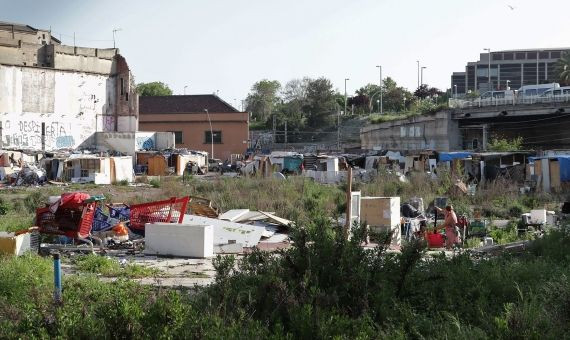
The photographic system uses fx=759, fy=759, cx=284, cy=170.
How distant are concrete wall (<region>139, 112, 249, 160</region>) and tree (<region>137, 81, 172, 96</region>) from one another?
4258cm

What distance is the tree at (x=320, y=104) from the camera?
94750 mm

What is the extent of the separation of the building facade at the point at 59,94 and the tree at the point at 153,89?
176 feet

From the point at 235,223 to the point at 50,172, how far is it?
98.7 ft

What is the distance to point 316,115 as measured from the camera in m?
95.1

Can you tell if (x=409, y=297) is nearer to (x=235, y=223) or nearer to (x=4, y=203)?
(x=235, y=223)

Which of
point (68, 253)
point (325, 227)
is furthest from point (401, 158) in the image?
point (325, 227)

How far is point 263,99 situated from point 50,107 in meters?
58.3

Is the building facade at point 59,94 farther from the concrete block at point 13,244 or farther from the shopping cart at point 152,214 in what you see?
the concrete block at point 13,244

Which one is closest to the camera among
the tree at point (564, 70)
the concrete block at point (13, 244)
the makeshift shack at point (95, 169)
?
the concrete block at point (13, 244)

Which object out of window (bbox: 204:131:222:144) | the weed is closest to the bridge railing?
window (bbox: 204:131:222:144)

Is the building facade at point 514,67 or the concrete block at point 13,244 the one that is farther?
the building facade at point 514,67

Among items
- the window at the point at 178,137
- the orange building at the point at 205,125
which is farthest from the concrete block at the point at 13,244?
the window at the point at 178,137

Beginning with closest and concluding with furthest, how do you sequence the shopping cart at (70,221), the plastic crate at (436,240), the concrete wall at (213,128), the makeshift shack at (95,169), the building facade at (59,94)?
the shopping cart at (70,221), the plastic crate at (436,240), the makeshift shack at (95,169), the building facade at (59,94), the concrete wall at (213,128)

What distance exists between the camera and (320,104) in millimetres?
94812
